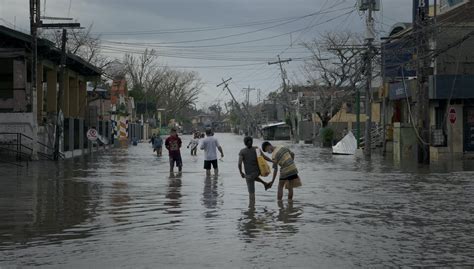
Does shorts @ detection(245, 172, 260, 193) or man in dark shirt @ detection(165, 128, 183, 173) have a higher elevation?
man in dark shirt @ detection(165, 128, 183, 173)

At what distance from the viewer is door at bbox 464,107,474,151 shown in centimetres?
3716

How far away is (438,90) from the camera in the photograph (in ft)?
116

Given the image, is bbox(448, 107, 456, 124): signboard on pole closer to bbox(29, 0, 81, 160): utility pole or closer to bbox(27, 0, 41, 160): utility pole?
bbox(29, 0, 81, 160): utility pole

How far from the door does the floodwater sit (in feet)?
51.4

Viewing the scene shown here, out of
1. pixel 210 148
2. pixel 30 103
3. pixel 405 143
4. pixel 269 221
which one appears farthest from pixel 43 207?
pixel 405 143

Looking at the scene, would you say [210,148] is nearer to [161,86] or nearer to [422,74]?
[422,74]

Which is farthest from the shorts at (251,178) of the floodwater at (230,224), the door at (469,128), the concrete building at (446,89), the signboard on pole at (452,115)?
the door at (469,128)

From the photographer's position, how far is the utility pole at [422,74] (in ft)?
99.2

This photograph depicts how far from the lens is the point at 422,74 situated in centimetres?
3044

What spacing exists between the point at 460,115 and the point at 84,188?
2322 cm

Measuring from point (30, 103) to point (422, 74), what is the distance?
17.3 meters

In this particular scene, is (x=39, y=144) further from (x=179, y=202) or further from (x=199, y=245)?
(x=199, y=245)

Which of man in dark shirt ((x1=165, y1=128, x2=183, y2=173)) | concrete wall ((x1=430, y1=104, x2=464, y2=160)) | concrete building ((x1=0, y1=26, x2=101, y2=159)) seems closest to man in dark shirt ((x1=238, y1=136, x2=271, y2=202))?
man in dark shirt ((x1=165, y1=128, x2=183, y2=173))

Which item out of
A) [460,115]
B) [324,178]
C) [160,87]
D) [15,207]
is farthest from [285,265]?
[160,87]
